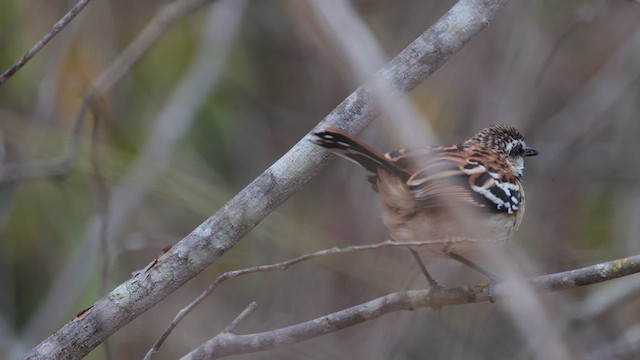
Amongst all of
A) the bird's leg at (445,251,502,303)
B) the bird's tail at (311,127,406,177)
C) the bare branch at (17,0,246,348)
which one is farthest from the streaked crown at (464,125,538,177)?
the bare branch at (17,0,246,348)

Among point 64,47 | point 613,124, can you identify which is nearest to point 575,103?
point 613,124

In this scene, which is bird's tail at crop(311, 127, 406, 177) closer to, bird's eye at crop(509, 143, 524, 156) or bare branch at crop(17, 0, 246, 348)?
bird's eye at crop(509, 143, 524, 156)

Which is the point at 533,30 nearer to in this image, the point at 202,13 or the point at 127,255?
the point at 202,13

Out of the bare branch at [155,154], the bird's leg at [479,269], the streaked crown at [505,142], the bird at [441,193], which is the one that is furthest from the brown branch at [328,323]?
the bare branch at [155,154]

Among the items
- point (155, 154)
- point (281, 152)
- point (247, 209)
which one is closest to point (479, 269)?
point (247, 209)

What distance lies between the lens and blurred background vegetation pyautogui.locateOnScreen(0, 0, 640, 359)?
16.5 feet

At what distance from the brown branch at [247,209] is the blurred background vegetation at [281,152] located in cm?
172

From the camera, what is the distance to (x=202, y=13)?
6.68m

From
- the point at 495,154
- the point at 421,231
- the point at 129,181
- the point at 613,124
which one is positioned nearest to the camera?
the point at 421,231

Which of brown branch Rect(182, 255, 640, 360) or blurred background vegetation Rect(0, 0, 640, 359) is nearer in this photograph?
brown branch Rect(182, 255, 640, 360)

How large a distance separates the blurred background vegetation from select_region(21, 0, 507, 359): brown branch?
5.65ft

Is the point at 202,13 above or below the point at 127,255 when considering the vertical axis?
above

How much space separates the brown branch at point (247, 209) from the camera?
2.55m

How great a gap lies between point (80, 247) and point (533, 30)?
11.0 ft
